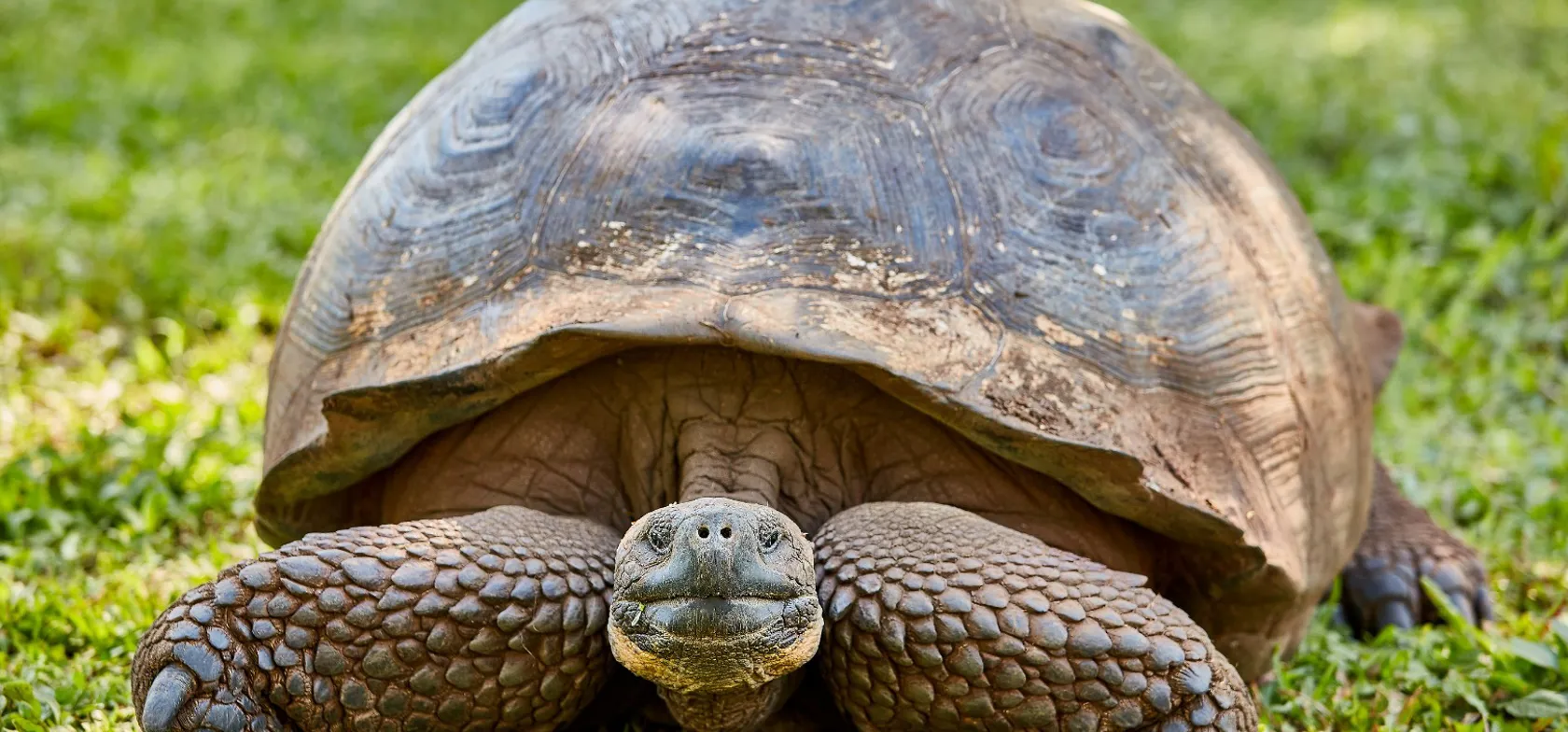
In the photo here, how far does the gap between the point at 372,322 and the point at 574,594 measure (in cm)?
72

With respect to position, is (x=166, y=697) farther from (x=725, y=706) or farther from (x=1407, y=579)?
(x=1407, y=579)

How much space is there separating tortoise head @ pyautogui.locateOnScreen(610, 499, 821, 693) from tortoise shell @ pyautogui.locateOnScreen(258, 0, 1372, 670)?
327 millimetres

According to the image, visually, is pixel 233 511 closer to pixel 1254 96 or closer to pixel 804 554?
pixel 804 554

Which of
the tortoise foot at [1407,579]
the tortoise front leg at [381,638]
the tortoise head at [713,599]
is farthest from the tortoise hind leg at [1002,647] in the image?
the tortoise foot at [1407,579]

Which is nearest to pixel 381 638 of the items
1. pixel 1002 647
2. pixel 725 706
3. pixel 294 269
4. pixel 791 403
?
pixel 725 706

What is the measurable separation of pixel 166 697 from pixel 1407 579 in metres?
2.55

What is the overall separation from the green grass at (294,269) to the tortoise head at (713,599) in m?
1.00

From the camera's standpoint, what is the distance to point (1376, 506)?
12.8 feet

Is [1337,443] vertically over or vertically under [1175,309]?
under

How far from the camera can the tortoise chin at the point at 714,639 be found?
2252 millimetres

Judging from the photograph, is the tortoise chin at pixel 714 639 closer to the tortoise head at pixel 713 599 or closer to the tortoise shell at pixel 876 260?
the tortoise head at pixel 713 599

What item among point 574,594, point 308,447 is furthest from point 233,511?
point 574,594

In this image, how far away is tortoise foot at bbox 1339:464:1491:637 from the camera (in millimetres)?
3590

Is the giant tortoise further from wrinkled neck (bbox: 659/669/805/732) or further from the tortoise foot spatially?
the tortoise foot
